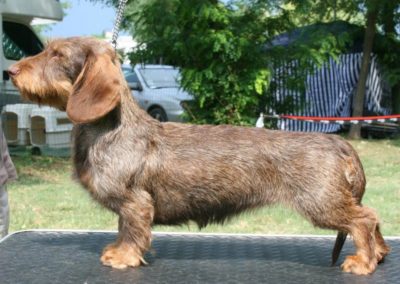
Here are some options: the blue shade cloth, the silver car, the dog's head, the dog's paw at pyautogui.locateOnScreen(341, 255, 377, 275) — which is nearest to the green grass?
the dog's paw at pyautogui.locateOnScreen(341, 255, 377, 275)

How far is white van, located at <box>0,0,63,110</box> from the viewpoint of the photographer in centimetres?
1229

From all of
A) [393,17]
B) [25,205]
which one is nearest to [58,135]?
[25,205]

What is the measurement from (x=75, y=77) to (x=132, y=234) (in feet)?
2.95

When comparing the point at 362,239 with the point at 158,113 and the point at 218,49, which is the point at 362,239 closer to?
the point at 218,49

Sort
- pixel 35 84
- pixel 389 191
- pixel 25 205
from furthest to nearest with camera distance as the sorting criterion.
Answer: pixel 389 191 → pixel 25 205 → pixel 35 84

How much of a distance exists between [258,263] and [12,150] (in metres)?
11.0

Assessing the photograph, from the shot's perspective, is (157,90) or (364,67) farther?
(157,90)

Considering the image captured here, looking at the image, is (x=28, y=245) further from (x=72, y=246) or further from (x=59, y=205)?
(x=59, y=205)

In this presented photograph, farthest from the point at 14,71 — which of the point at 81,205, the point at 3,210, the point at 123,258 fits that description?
the point at 81,205

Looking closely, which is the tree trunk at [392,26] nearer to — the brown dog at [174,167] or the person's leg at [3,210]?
the person's leg at [3,210]

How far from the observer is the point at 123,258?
388 centimetres

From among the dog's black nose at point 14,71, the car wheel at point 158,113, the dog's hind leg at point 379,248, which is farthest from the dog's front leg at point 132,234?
the car wheel at point 158,113

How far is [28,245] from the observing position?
4.55m

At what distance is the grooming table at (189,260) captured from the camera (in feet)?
12.2
